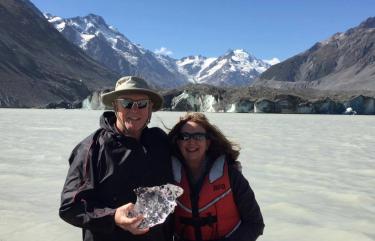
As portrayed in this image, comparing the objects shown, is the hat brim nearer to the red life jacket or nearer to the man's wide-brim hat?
the man's wide-brim hat

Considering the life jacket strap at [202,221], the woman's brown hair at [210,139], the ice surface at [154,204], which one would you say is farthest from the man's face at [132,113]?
the life jacket strap at [202,221]

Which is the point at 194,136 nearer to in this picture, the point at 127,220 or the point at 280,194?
the point at 127,220

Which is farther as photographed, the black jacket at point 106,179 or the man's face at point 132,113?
the man's face at point 132,113

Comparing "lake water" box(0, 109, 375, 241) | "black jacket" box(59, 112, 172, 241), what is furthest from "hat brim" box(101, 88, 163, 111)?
"lake water" box(0, 109, 375, 241)

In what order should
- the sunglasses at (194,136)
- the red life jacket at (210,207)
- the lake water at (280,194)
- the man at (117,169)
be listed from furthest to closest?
the lake water at (280,194) → the sunglasses at (194,136) → the red life jacket at (210,207) → the man at (117,169)

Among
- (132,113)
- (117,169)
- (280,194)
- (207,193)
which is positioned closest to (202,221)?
(207,193)

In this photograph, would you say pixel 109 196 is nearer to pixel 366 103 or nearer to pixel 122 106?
pixel 122 106

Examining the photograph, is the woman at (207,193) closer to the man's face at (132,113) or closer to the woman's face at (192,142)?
the woman's face at (192,142)
